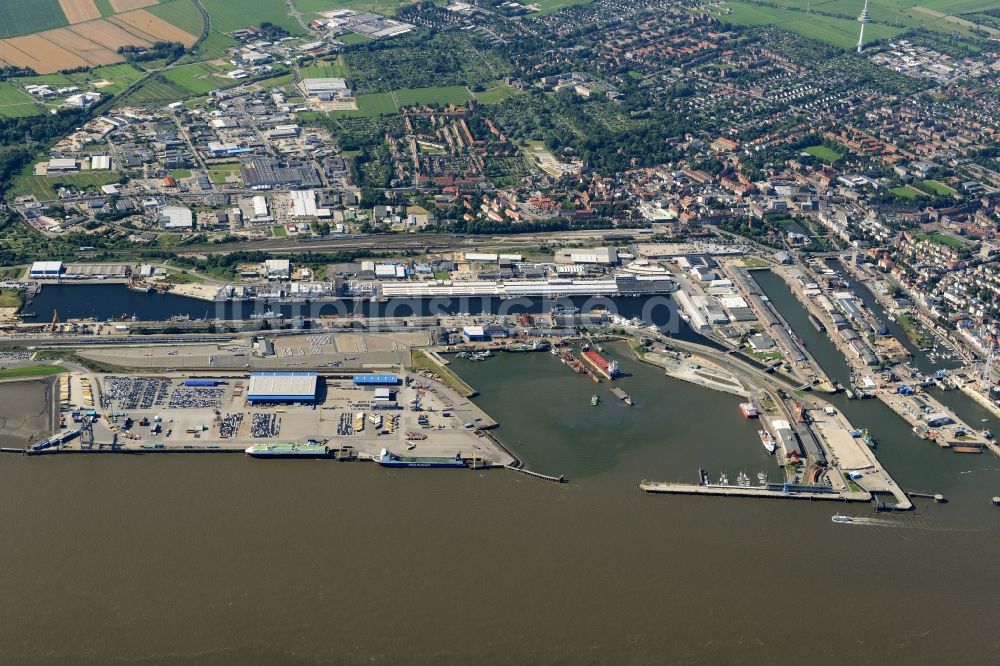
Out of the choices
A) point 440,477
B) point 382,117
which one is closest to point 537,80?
point 382,117

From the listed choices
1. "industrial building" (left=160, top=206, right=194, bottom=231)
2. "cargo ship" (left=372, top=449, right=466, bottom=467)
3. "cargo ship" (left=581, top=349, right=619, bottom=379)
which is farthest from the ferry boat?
"industrial building" (left=160, top=206, right=194, bottom=231)

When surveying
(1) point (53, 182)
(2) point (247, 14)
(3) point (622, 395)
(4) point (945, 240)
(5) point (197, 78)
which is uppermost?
(2) point (247, 14)

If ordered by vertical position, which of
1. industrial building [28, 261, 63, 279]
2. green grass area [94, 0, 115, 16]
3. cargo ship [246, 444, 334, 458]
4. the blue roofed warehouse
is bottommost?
cargo ship [246, 444, 334, 458]

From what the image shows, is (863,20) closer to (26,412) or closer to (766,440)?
(766,440)

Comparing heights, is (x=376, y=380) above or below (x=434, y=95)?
below

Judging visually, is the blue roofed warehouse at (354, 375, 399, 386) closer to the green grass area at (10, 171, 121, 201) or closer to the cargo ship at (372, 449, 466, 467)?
the cargo ship at (372, 449, 466, 467)

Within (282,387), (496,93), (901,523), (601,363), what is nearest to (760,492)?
(901,523)
